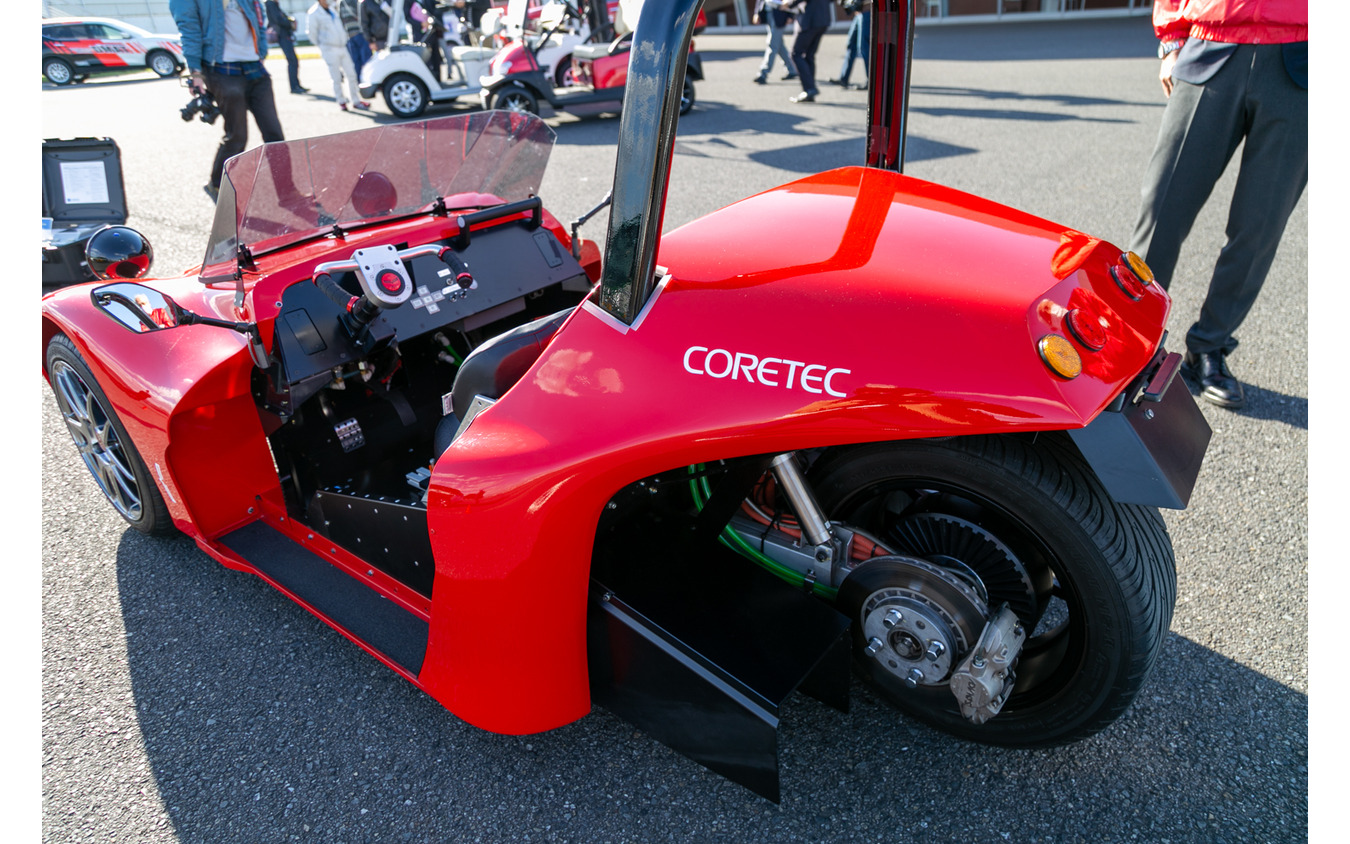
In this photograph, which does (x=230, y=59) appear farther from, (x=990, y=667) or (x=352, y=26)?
(x=990, y=667)

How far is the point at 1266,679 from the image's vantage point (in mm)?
2066

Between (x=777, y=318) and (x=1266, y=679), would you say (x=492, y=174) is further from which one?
(x=1266, y=679)

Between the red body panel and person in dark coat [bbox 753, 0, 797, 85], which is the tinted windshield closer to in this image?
the red body panel

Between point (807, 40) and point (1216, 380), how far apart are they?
25.6 feet

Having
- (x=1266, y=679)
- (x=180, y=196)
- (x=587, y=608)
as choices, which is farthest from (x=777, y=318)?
(x=180, y=196)

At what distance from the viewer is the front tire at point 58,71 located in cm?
1720

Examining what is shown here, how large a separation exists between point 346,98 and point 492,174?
11.0 meters

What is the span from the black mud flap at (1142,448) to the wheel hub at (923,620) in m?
0.37

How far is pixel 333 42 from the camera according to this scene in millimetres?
11555

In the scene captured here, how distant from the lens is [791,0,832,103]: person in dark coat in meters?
9.45

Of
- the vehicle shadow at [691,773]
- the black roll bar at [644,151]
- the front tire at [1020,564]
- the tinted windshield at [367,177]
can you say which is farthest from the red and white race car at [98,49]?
the front tire at [1020,564]

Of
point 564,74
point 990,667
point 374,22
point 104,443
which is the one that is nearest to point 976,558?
point 990,667

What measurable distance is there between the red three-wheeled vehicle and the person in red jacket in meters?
1.77

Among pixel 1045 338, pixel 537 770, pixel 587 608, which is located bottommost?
pixel 537 770
